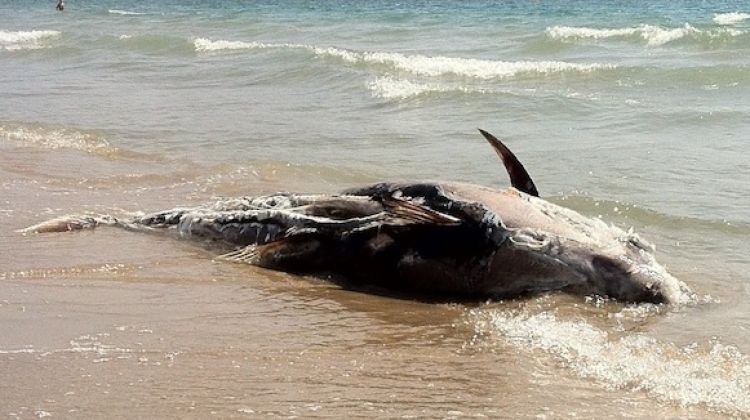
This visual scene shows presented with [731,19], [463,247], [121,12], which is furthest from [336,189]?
[121,12]

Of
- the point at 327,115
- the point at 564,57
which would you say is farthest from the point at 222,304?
the point at 564,57

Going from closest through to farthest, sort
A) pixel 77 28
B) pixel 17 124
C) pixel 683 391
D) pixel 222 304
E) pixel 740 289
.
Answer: pixel 683 391 < pixel 222 304 < pixel 740 289 < pixel 17 124 < pixel 77 28

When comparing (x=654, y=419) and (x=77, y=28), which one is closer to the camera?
(x=654, y=419)

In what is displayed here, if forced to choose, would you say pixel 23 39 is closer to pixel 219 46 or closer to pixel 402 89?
pixel 219 46

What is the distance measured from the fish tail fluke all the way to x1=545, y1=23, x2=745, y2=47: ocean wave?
17.5 metres

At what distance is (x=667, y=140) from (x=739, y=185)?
2.31 m

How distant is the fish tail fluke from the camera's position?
21.2 ft

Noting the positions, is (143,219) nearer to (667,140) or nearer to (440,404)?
(440,404)

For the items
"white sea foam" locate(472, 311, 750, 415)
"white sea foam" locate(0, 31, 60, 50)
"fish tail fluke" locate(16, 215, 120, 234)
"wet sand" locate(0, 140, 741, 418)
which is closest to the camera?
"wet sand" locate(0, 140, 741, 418)

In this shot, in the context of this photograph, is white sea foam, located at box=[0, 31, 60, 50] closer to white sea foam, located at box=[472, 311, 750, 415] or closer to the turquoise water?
the turquoise water

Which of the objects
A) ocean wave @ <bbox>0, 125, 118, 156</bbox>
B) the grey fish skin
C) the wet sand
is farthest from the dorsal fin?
ocean wave @ <bbox>0, 125, 118, 156</bbox>

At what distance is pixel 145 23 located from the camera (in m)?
34.5

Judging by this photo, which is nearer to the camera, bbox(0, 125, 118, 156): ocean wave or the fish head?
the fish head

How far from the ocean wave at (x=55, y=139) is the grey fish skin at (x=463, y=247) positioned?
4.87 metres
